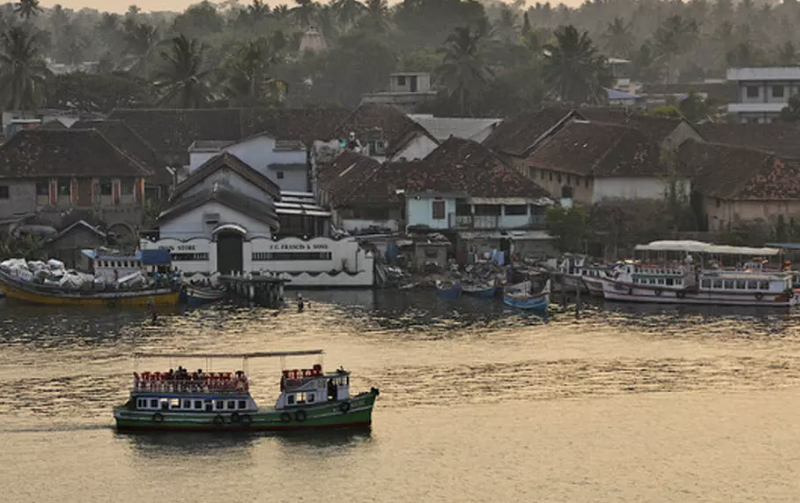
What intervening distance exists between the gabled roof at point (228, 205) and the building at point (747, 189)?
21.5 metres

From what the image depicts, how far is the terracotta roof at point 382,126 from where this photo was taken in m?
102

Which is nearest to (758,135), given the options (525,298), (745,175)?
(745,175)

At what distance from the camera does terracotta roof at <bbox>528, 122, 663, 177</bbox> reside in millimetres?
88938

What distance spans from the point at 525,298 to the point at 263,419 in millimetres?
23068

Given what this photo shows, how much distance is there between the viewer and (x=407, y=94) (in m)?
129

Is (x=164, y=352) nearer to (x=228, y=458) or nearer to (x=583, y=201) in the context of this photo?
(x=228, y=458)

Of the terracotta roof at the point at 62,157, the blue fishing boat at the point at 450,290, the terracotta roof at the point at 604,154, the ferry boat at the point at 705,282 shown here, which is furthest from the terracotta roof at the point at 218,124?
the ferry boat at the point at 705,282

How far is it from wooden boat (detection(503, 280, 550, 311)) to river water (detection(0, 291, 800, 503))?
106 cm

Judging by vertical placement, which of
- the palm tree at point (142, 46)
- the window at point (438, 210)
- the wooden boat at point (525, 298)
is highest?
the palm tree at point (142, 46)

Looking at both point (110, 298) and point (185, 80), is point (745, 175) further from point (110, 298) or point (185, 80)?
point (185, 80)

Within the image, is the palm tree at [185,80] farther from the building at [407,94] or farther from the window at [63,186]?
the window at [63,186]

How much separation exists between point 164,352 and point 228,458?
41.3 feet

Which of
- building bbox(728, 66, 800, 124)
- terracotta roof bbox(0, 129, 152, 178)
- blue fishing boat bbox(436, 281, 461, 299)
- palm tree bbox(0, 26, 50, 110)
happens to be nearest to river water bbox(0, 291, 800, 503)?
blue fishing boat bbox(436, 281, 461, 299)

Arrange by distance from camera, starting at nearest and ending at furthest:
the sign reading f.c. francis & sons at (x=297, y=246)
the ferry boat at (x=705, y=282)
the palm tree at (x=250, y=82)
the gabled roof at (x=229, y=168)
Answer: the ferry boat at (x=705, y=282) < the sign reading f.c. francis & sons at (x=297, y=246) < the gabled roof at (x=229, y=168) < the palm tree at (x=250, y=82)
